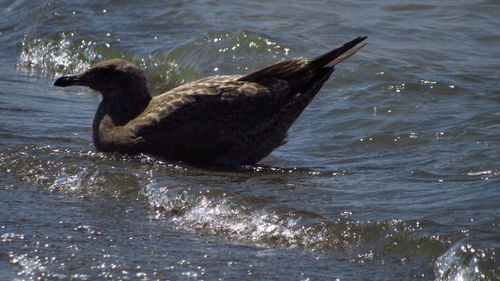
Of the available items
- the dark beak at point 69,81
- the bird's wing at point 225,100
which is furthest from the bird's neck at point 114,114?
the dark beak at point 69,81

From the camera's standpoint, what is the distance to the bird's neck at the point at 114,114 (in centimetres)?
741

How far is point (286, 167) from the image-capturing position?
7375 millimetres

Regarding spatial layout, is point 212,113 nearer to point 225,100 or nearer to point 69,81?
point 225,100

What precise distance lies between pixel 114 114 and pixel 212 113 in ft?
2.66

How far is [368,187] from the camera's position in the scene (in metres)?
6.34

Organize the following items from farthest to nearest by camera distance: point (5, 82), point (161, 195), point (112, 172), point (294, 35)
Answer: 1. point (294, 35)
2. point (5, 82)
3. point (112, 172)
4. point (161, 195)

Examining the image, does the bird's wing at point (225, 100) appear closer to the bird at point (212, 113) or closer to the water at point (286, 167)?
the bird at point (212, 113)

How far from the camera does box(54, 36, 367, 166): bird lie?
7.24 m

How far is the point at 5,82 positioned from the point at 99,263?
6034 millimetres

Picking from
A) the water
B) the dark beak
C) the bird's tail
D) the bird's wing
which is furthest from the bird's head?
the bird's tail

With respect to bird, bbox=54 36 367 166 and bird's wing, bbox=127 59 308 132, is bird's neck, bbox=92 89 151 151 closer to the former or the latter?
bird, bbox=54 36 367 166

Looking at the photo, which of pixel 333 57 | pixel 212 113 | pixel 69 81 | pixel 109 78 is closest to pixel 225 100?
pixel 212 113

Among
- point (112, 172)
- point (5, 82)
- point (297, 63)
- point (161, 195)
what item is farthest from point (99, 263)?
point (5, 82)

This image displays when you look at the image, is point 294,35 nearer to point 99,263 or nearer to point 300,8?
point 300,8
